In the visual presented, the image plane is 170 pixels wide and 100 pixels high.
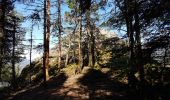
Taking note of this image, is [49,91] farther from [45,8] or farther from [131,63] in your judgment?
[131,63]

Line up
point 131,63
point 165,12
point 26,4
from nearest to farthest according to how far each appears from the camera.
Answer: point 165,12, point 131,63, point 26,4

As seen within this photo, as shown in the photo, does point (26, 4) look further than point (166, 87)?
Yes

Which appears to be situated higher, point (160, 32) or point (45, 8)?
point (45, 8)

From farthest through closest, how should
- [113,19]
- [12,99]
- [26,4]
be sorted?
1. [26,4]
2. [12,99]
3. [113,19]

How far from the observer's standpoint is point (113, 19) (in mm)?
10398

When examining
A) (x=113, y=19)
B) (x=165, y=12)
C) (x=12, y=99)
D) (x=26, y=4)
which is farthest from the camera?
(x=26, y=4)

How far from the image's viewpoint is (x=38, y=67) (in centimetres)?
4325

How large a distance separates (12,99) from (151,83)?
542 inches

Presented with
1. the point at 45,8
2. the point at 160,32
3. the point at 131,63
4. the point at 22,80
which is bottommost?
the point at 22,80

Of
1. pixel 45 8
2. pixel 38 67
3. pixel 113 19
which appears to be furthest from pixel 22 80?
pixel 113 19

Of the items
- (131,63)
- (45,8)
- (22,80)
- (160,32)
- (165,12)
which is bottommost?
(22,80)

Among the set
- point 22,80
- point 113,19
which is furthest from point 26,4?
point 22,80

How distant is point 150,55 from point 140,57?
336 millimetres

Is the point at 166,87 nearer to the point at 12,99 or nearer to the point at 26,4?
the point at 12,99
